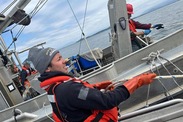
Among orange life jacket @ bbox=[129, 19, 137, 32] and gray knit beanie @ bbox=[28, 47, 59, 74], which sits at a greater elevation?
gray knit beanie @ bbox=[28, 47, 59, 74]

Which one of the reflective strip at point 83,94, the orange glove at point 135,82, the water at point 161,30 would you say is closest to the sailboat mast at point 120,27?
the water at point 161,30

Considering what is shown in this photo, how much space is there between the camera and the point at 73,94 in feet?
6.01

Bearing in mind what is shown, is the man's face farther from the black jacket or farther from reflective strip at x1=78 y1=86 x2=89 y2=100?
reflective strip at x1=78 y1=86 x2=89 y2=100

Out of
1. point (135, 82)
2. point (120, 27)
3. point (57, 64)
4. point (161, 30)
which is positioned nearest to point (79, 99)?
point (57, 64)

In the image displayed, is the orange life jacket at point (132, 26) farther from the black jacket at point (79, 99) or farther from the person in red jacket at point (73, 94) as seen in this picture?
the black jacket at point (79, 99)

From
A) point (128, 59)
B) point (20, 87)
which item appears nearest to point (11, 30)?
point (20, 87)

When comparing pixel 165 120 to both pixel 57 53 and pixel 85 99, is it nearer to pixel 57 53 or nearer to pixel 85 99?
pixel 85 99

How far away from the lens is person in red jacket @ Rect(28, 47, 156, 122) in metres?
1.84

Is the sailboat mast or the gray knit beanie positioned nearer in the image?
the gray knit beanie

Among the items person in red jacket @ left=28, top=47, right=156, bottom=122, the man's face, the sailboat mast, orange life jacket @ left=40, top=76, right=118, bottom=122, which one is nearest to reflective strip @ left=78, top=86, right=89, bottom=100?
person in red jacket @ left=28, top=47, right=156, bottom=122

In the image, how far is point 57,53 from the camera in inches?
80.4

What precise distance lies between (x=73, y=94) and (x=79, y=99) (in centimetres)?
6

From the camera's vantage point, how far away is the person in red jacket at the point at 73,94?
1844 millimetres

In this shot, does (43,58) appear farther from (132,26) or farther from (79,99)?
(132,26)
